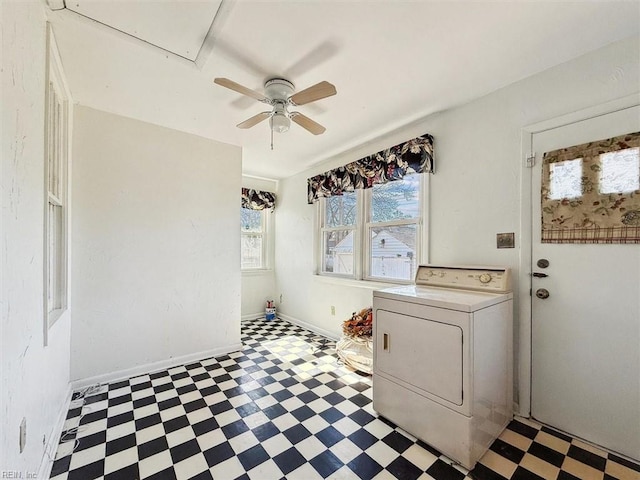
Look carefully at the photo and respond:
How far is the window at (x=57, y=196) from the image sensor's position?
1.81 m

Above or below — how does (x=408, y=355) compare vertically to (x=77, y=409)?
above

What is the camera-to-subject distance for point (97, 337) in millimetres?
2354

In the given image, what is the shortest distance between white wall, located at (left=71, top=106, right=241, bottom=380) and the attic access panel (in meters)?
1.21

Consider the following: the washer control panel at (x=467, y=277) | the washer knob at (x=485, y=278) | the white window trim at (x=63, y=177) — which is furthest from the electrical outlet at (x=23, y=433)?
the washer knob at (x=485, y=278)

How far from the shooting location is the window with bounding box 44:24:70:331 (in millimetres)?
1810

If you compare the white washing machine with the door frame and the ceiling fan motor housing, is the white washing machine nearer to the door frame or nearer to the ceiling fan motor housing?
the door frame

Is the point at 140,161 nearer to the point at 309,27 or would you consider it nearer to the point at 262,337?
the point at 309,27

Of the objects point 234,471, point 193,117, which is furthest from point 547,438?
point 193,117

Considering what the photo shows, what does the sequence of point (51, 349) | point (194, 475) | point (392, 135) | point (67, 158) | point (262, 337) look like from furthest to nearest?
point (262, 337)
point (392, 135)
point (67, 158)
point (51, 349)
point (194, 475)

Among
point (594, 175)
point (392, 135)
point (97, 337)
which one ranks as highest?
point (392, 135)

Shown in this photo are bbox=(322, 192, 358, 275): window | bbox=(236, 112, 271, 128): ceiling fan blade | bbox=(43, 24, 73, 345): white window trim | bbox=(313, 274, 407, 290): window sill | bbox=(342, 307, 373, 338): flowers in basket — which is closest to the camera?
bbox=(43, 24, 73, 345): white window trim

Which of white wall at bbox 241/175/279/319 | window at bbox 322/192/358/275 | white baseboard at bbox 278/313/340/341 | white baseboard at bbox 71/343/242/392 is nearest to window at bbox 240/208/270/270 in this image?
white wall at bbox 241/175/279/319

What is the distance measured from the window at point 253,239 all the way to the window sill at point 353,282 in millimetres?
1249

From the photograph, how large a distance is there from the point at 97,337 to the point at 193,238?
1178mm
